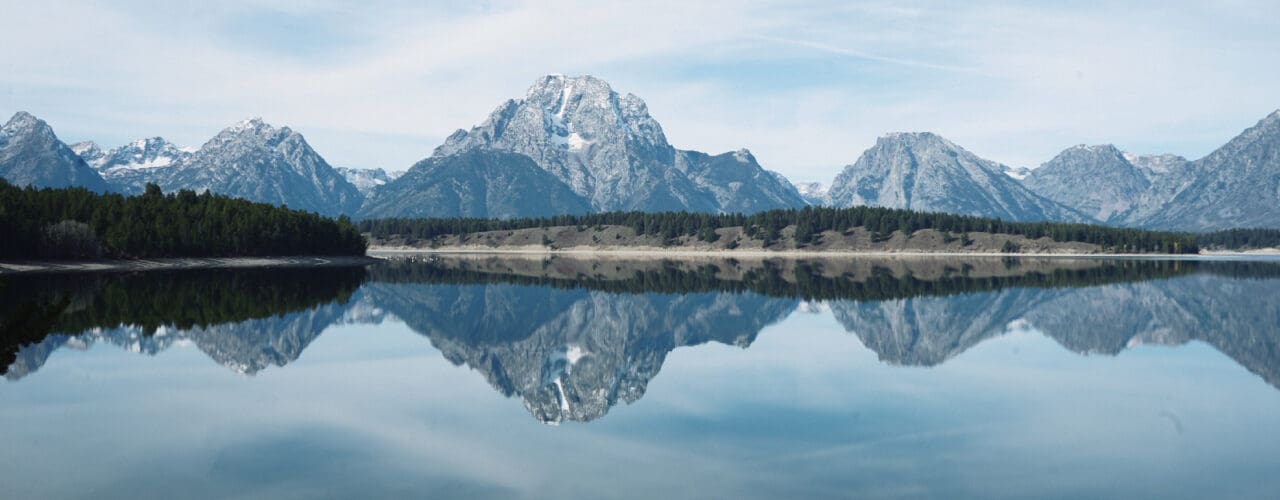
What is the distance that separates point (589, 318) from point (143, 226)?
101383 millimetres

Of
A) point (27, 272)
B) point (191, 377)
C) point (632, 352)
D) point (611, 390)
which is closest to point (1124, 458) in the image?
point (611, 390)

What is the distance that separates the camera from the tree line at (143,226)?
12100 cm

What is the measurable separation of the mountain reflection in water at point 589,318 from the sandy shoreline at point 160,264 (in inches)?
439

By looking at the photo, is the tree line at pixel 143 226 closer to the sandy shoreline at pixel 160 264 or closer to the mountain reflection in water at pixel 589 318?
the sandy shoreline at pixel 160 264

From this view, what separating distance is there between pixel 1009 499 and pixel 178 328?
51854 mm

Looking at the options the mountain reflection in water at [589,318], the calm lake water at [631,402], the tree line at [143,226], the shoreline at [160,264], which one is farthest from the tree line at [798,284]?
the tree line at [143,226]

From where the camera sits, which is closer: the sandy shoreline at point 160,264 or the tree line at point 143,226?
the sandy shoreline at point 160,264

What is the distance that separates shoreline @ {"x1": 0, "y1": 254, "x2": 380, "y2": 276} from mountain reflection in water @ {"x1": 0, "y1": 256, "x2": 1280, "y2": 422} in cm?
→ 1096

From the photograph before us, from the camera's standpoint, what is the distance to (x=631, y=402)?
35781 millimetres

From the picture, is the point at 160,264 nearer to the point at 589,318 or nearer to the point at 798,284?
the point at 589,318

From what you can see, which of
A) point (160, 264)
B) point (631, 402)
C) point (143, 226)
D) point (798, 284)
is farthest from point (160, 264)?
point (631, 402)

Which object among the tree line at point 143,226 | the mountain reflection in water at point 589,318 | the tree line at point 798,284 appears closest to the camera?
the mountain reflection in water at point 589,318

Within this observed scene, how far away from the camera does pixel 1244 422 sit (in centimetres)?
3097

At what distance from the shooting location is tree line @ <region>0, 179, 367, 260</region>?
12100cm
